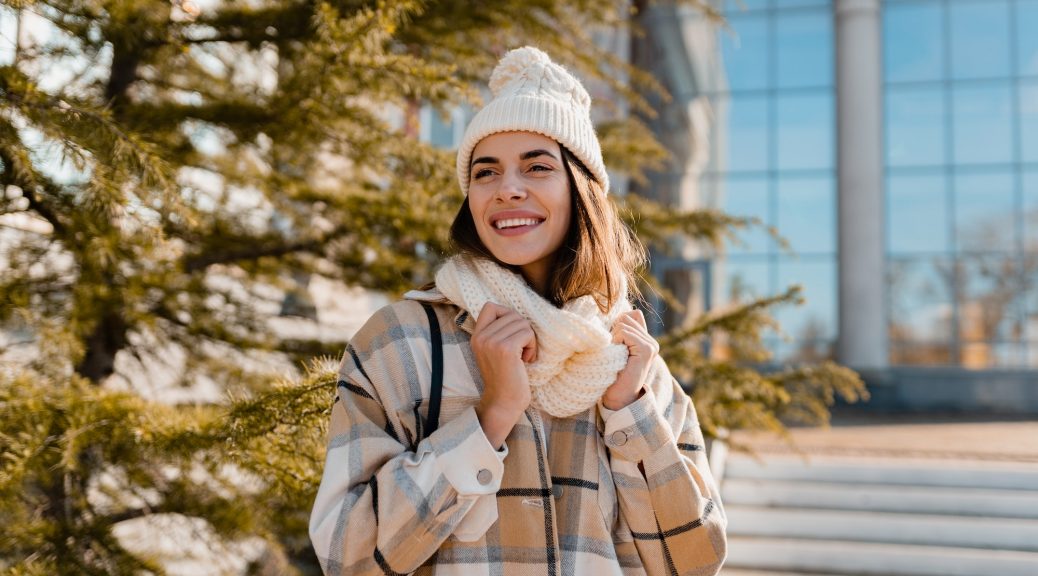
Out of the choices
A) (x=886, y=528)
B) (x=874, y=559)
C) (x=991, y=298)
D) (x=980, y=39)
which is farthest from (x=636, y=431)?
(x=980, y=39)

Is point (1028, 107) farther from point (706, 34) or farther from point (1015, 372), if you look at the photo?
point (706, 34)

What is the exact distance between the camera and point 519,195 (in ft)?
5.12

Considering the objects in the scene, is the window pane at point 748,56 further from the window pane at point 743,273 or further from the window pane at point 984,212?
the window pane at point 984,212

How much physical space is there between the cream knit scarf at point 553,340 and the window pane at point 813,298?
46.9 ft

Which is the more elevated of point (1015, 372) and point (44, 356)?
point (44, 356)

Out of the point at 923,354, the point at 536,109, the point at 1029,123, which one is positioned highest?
the point at 1029,123

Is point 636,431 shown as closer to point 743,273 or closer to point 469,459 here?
point 469,459

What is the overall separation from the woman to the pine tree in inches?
17.0

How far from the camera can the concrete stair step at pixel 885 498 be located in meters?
5.50

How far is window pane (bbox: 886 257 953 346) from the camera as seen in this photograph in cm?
1466

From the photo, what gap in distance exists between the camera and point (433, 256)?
3291 mm

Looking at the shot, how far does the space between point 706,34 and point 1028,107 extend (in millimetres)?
5995

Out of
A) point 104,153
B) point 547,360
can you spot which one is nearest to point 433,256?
point 104,153

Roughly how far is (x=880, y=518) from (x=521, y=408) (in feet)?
16.3
